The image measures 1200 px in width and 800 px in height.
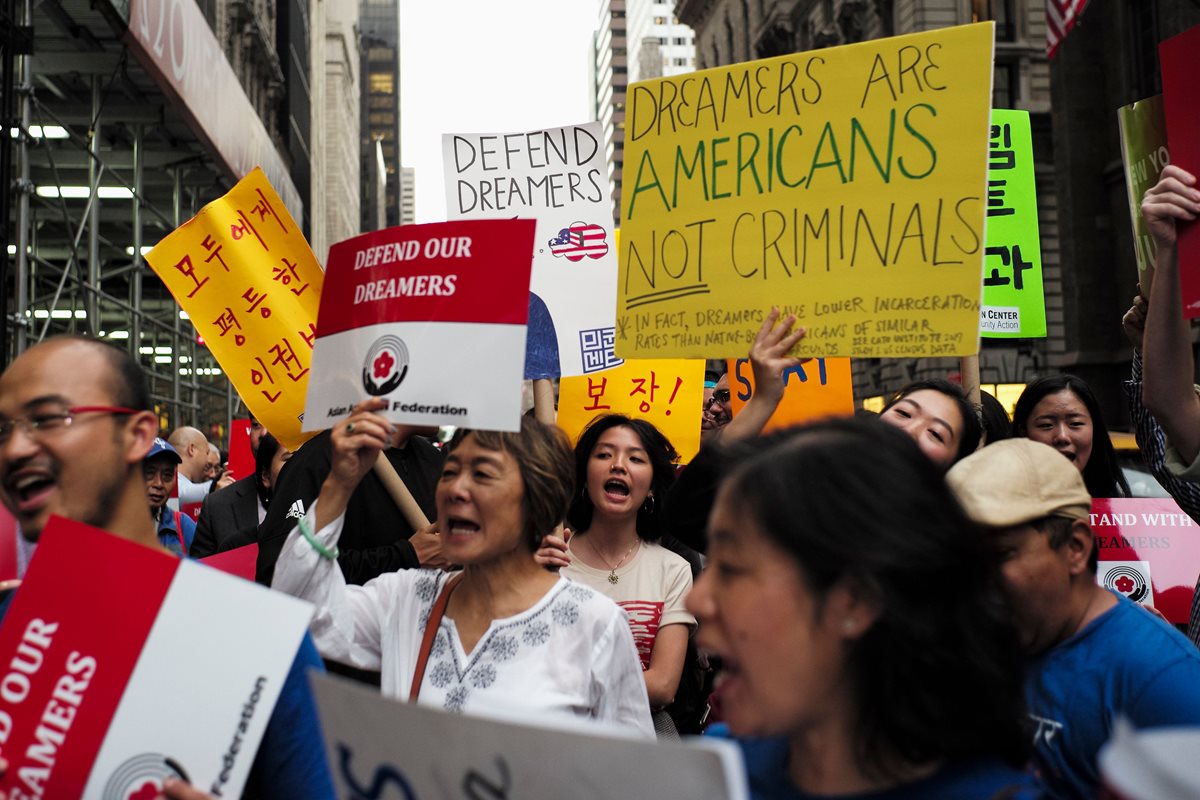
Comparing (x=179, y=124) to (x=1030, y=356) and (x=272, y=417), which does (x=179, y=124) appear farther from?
(x=1030, y=356)

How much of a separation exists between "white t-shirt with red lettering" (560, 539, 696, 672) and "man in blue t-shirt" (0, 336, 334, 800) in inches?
77.5

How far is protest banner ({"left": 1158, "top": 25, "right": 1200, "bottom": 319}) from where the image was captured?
3.10m

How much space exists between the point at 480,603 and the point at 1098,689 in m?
1.49

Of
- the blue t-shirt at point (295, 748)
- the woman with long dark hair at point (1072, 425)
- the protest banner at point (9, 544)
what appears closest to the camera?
the blue t-shirt at point (295, 748)

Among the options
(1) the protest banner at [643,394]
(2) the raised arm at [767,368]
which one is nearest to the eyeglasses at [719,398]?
(1) the protest banner at [643,394]

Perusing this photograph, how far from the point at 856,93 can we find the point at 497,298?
1.47 m

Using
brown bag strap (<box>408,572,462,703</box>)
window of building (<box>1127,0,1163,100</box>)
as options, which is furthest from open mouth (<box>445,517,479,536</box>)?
window of building (<box>1127,0,1163,100</box>)

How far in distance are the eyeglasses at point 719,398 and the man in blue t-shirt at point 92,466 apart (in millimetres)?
4894

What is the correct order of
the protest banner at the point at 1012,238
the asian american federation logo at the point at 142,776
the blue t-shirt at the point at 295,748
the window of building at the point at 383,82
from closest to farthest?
the asian american federation logo at the point at 142,776 → the blue t-shirt at the point at 295,748 → the protest banner at the point at 1012,238 → the window of building at the point at 383,82

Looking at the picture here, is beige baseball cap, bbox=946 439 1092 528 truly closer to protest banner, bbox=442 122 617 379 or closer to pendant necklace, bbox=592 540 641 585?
pendant necklace, bbox=592 540 641 585

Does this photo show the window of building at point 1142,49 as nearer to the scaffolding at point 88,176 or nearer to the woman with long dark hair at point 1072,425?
the scaffolding at point 88,176

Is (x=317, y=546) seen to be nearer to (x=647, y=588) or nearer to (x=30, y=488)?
(x=30, y=488)

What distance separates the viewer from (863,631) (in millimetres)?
1752

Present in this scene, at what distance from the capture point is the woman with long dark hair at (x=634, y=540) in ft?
13.8
